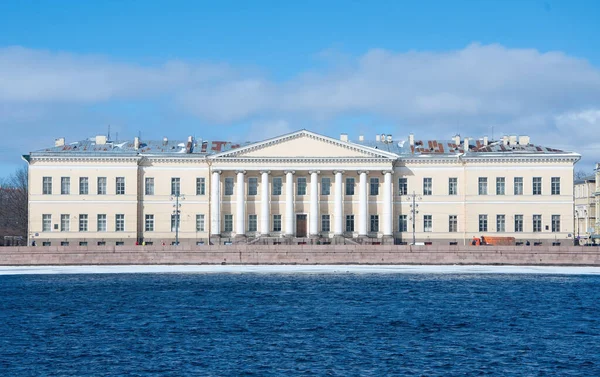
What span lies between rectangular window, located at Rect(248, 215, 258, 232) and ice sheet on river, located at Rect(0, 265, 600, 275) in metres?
13.0

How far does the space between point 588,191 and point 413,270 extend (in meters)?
54.5

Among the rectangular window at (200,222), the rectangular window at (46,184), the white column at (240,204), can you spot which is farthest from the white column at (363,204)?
the rectangular window at (46,184)

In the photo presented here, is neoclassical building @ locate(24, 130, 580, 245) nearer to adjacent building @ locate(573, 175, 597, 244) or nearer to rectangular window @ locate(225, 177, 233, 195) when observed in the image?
rectangular window @ locate(225, 177, 233, 195)

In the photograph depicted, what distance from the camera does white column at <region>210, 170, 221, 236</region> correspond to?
7100cm

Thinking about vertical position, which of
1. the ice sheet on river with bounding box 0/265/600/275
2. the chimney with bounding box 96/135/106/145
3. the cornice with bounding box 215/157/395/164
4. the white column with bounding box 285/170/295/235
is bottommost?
the ice sheet on river with bounding box 0/265/600/275

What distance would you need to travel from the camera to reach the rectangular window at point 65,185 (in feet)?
234

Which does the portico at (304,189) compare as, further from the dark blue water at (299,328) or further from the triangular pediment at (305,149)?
the dark blue water at (299,328)

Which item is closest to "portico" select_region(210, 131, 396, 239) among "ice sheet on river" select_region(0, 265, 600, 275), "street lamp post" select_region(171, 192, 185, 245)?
"street lamp post" select_region(171, 192, 185, 245)

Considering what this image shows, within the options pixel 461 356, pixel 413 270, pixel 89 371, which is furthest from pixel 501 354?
pixel 413 270

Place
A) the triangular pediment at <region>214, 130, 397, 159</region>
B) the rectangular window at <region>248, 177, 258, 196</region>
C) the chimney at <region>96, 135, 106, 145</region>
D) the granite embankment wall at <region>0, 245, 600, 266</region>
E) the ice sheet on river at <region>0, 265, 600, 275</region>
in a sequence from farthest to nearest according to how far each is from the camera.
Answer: the chimney at <region>96, 135, 106, 145</region> < the rectangular window at <region>248, 177, 258, 196</region> < the triangular pediment at <region>214, 130, 397, 159</region> < the granite embankment wall at <region>0, 245, 600, 266</region> < the ice sheet on river at <region>0, 265, 600, 275</region>

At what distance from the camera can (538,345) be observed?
28.1m

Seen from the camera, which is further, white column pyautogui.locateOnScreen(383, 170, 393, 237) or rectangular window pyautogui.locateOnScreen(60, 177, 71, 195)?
rectangular window pyautogui.locateOnScreen(60, 177, 71, 195)

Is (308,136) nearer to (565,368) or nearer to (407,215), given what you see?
(407,215)

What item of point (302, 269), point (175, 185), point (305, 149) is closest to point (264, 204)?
point (305, 149)
